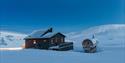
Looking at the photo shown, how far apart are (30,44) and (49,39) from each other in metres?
5.42

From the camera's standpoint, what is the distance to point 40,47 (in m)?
36.7

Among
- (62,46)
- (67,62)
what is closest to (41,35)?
(62,46)

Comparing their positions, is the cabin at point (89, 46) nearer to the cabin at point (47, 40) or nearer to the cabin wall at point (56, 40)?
the cabin at point (47, 40)

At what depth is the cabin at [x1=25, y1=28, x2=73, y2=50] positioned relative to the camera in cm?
3489

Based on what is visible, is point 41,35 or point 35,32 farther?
point 35,32

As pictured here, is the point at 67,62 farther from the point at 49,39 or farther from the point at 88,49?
the point at 49,39

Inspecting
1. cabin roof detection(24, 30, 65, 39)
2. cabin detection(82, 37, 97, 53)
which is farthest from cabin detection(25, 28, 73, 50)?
cabin detection(82, 37, 97, 53)

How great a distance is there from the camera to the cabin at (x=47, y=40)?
34891mm

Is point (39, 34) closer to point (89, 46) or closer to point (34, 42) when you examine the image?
point (34, 42)

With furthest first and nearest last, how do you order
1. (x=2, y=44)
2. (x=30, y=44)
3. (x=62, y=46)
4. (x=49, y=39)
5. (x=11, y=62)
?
(x=2, y=44), (x=30, y=44), (x=49, y=39), (x=62, y=46), (x=11, y=62)

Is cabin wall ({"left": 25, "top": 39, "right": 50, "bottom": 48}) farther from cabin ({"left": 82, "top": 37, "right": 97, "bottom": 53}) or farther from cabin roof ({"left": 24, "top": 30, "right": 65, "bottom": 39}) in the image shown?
cabin ({"left": 82, "top": 37, "right": 97, "bottom": 53})

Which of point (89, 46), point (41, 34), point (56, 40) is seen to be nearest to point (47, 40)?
point (56, 40)

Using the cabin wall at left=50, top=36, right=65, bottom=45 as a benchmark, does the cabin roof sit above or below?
above

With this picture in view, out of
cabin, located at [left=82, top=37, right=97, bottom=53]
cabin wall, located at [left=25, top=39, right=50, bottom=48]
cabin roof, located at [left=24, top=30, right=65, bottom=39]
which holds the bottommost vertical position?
cabin, located at [left=82, top=37, right=97, bottom=53]
